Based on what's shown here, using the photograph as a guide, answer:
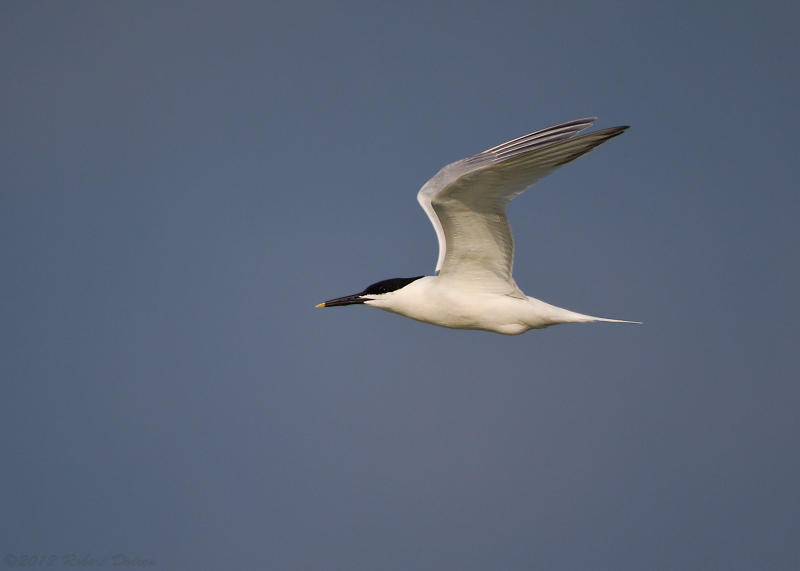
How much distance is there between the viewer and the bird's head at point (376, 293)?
8.74 meters

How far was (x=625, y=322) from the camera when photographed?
7402 millimetres

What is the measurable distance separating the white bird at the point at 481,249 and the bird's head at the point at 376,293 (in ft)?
0.04

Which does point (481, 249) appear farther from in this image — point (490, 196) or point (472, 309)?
point (490, 196)

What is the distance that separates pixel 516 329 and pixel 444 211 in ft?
6.38

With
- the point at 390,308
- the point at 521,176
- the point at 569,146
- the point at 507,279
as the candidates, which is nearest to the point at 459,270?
the point at 507,279

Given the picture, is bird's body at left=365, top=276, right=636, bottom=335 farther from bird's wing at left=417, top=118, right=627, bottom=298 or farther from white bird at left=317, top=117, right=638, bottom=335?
bird's wing at left=417, top=118, right=627, bottom=298

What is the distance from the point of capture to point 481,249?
25.6ft

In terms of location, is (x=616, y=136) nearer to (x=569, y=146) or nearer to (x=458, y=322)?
(x=569, y=146)

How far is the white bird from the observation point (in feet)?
21.1

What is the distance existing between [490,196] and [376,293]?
8.55 feet

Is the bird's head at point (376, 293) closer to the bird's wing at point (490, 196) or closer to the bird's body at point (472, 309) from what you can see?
the bird's body at point (472, 309)

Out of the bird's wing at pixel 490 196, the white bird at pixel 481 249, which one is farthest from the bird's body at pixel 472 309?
the bird's wing at pixel 490 196

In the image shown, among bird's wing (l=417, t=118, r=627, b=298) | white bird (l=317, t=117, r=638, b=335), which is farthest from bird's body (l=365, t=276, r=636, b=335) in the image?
bird's wing (l=417, t=118, r=627, b=298)

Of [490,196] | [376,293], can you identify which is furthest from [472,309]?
[490,196]
